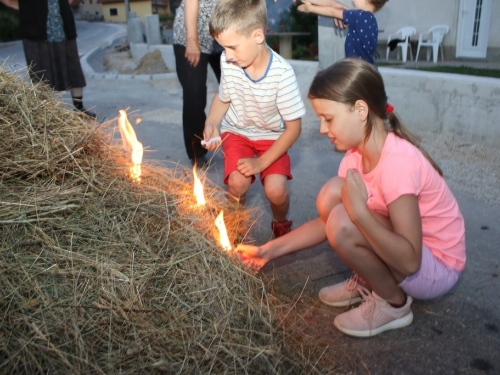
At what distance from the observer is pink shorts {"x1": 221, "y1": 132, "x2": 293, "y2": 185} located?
3.12 meters

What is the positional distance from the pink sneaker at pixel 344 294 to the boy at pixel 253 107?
707mm

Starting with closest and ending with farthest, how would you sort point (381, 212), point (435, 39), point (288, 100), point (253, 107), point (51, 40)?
point (381, 212)
point (288, 100)
point (253, 107)
point (51, 40)
point (435, 39)

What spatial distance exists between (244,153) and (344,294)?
108 centimetres

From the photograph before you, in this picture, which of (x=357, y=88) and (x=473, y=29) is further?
(x=473, y=29)

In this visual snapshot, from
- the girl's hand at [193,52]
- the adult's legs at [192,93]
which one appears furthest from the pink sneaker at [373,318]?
the girl's hand at [193,52]

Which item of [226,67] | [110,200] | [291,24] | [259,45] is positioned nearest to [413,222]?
[110,200]

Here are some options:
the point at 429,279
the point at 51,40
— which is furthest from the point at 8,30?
the point at 429,279

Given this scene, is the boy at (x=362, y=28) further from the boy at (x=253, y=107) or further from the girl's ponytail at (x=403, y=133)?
the girl's ponytail at (x=403, y=133)

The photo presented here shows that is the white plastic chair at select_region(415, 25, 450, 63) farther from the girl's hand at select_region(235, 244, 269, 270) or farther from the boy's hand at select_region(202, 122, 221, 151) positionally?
the girl's hand at select_region(235, 244, 269, 270)

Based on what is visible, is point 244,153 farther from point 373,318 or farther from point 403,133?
point 373,318

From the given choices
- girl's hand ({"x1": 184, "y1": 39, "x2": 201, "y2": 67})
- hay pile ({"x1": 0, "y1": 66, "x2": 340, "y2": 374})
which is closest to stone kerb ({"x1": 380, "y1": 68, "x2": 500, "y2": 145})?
girl's hand ({"x1": 184, "y1": 39, "x2": 201, "y2": 67})

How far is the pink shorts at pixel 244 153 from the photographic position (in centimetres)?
312

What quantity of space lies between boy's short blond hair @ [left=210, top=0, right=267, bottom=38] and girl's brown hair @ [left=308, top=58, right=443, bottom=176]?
72cm

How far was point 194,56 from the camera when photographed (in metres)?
4.41
